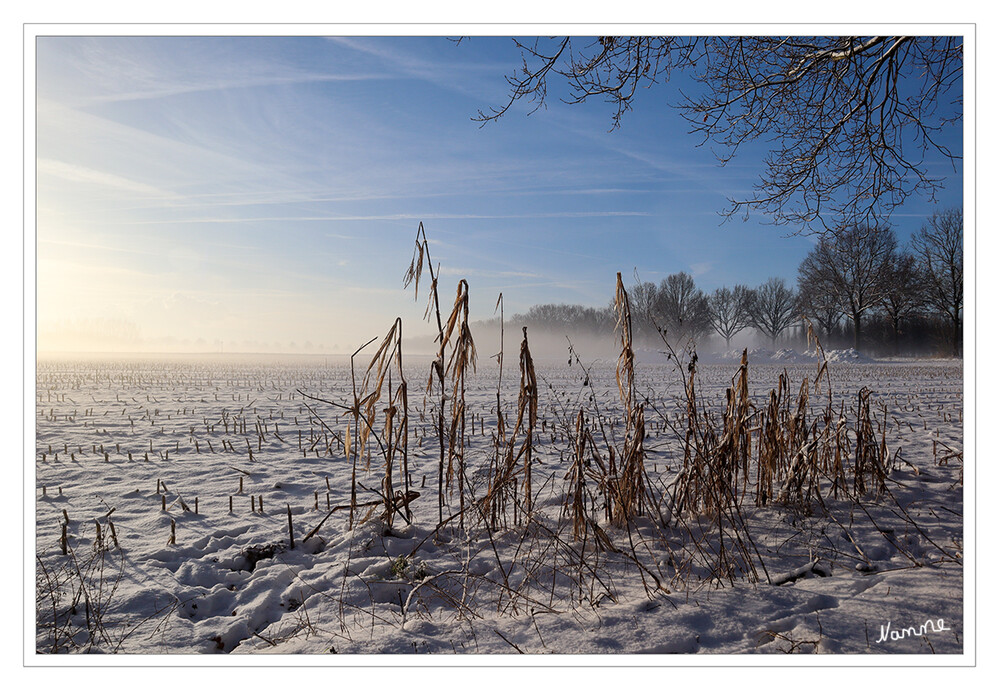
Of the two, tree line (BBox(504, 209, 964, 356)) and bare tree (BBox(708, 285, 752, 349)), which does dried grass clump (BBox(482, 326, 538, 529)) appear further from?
bare tree (BBox(708, 285, 752, 349))

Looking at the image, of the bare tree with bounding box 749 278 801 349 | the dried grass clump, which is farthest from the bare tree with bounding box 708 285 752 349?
the dried grass clump

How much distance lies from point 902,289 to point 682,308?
79.3 inches

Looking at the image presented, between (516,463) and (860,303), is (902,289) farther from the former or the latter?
(516,463)

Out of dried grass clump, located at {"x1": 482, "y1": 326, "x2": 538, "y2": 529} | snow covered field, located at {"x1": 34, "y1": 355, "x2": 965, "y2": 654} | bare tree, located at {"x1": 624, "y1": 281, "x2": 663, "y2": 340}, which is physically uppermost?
bare tree, located at {"x1": 624, "y1": 281, "x2": 663, "y2": 340}

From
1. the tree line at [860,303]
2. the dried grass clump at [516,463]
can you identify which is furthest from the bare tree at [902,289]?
the dried grass clump at [516,463]

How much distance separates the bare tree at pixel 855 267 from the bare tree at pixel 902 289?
0.06 m

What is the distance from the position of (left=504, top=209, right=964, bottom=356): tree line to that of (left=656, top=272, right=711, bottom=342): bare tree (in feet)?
0.05

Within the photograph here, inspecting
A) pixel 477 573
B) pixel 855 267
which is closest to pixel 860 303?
pixel 855 267

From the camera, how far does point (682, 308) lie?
235 inches

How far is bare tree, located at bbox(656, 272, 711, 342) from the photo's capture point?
13.6 feet

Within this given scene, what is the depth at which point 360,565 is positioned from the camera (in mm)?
2736
